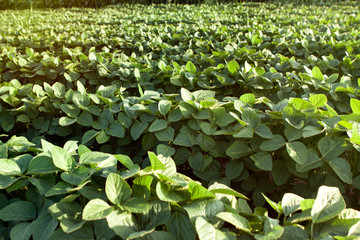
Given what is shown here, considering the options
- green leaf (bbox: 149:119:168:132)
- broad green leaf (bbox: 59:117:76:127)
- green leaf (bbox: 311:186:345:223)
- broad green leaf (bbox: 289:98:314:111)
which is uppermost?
broad green leaf (bbox: 289:98:314:111)

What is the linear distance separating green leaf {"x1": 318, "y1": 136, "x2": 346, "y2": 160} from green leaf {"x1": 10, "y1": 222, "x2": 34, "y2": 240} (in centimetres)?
136

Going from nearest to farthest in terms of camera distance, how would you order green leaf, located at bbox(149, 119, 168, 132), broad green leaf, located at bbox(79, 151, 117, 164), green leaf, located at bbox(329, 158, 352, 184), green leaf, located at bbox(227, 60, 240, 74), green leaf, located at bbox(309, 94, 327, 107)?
broad green leaf, located at bbox(79, 151, 117, 164) → green leaf, located at bbox(329, 158, 352, 184) → green leaf, located at bbox(309, 94, 327, 107) → green leaf, located at bbox(149, 119, 168, 132) → green leaf, located at bbox(227, 60, 240, 74)

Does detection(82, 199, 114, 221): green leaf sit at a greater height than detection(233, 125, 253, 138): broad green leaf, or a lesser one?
lesser

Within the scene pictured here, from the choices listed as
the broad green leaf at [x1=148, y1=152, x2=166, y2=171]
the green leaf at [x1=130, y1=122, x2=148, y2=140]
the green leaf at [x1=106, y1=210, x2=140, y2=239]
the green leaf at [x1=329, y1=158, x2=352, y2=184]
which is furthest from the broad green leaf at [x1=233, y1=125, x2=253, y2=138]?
the green leaf at [x1=106, y1=210, x2=140, y2=239]

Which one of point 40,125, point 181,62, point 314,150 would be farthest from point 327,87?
point 40,125

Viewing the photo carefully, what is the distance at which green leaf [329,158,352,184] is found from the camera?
1.39 meters

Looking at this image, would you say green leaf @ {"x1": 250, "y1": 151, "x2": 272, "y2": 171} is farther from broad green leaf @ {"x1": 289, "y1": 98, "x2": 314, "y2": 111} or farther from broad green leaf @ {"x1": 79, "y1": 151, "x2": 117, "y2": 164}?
broad green leaf @ {"x1": 79, "y1": 151, "x2": 117, "y2": 164}

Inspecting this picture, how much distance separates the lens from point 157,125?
5.79ft

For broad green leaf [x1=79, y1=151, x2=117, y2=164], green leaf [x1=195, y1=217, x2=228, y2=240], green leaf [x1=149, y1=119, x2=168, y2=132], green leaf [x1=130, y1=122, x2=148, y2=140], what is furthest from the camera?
green leaf [x1=130, y1=122, x2=148, y2=140]

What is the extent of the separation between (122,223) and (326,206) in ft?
2.25

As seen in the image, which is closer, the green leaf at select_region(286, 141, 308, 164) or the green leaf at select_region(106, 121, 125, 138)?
the green leaf at select_region(286, 141, 308, 164)

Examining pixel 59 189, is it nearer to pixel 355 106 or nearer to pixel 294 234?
pixel 294 234

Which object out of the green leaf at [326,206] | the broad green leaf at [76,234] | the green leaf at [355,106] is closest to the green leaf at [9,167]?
the broad green leaf at [76,234]

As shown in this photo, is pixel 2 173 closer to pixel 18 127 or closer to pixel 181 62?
pixel 18 127
